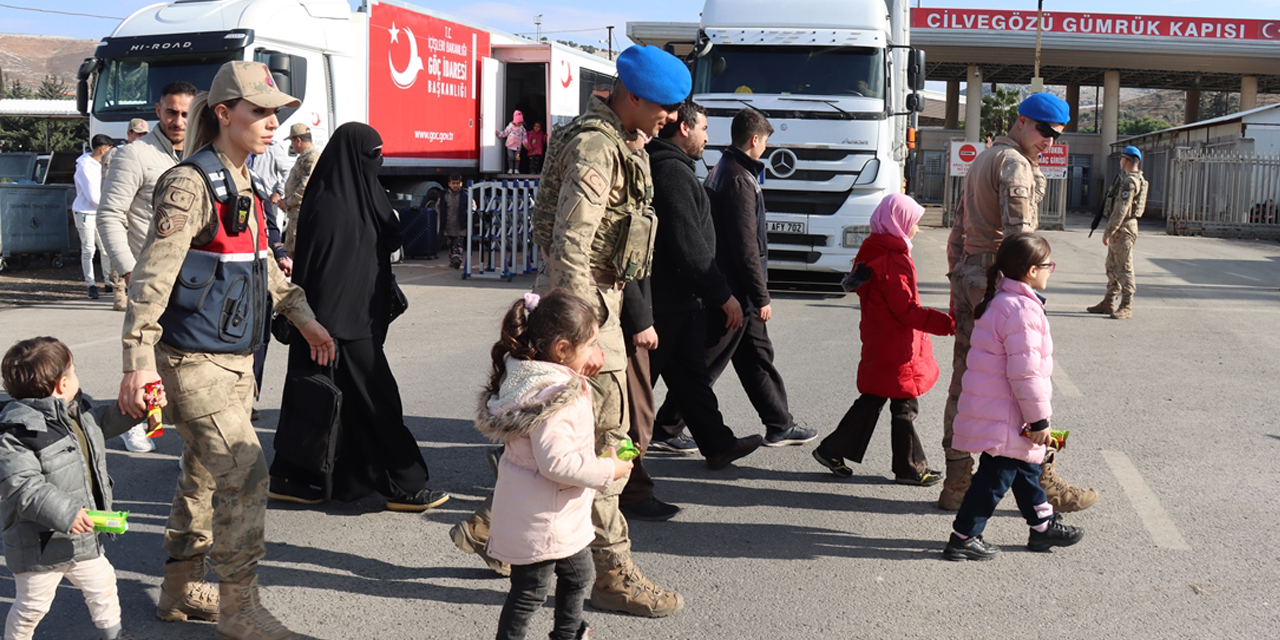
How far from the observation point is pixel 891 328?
16.7 feet

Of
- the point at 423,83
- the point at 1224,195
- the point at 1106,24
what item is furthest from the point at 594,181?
the point at 1106,24

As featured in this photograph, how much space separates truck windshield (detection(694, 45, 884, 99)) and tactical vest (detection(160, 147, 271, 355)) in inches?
363

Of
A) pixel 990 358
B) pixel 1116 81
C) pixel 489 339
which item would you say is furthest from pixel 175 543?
pixel 1116 81

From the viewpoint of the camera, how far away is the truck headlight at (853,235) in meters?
11.9

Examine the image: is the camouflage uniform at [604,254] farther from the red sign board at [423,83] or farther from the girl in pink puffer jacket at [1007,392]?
the red sign board at [423,83]

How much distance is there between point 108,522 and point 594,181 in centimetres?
182

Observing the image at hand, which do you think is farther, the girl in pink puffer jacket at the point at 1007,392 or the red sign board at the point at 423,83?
the red sign board at the point at 423,83

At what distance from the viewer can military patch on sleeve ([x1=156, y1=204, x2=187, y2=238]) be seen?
3.18 metres

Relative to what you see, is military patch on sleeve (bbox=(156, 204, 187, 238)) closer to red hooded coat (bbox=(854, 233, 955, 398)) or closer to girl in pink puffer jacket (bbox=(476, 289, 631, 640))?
girl in pink puffer jacket (bbox=(476, 289, 631, 640))

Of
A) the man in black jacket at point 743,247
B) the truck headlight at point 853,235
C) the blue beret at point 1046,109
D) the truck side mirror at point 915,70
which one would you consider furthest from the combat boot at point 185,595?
the truck side mirror at point 915,70

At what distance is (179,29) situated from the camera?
1386 centimetres

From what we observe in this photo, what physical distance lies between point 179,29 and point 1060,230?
21.7 m

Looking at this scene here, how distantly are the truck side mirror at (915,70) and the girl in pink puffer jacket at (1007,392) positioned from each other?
8.90 m

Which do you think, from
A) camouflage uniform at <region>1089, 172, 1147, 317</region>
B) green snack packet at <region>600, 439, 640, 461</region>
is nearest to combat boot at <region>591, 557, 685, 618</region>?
green snack packet at <region>600, 439, 640, 461</region>
